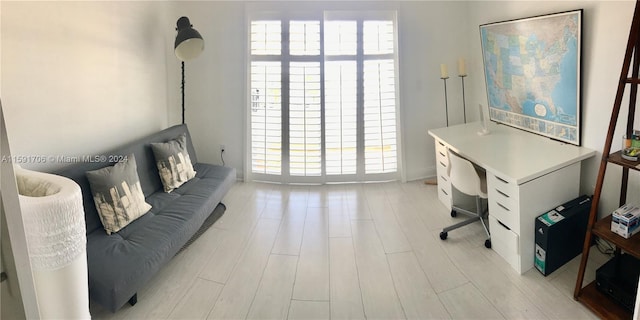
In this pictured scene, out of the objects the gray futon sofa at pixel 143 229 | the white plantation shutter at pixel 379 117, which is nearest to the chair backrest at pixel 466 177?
the white plantation shutter at pixel 379 117

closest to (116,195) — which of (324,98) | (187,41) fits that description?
(187,41)

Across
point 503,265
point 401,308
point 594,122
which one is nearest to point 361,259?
point 401,308

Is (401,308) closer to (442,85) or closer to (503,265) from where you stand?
(503,265)

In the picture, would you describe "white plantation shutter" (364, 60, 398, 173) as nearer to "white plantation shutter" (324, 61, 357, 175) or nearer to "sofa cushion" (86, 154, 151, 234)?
"white plantation shutter" (324, 61, 357, 175)

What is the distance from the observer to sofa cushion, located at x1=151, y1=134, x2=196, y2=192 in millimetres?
3029

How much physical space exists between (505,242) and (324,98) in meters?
2.40

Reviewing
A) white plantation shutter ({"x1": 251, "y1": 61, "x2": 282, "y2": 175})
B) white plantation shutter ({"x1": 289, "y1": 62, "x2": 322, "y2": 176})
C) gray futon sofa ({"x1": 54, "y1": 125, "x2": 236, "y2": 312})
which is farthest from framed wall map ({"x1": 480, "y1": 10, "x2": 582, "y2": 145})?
gray futon sofa ({"x1": 54, "y1": 125, "x2": 236, "y2": 312})

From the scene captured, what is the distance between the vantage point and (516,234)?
90.4 inches

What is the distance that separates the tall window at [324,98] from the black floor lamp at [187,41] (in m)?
0.66

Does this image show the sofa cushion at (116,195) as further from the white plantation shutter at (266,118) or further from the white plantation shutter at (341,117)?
the white plantation shutter at (341,117)

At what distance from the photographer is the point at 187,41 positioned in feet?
11.4

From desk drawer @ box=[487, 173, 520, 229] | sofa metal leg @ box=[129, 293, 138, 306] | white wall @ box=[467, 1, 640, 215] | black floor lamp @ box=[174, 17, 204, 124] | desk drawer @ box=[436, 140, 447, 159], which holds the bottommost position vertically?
sofa metal leg @ box=[129, 293, 138, 306]

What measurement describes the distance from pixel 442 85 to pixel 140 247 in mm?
3552

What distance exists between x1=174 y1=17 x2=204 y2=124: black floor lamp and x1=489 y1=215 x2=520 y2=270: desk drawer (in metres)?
3.11
